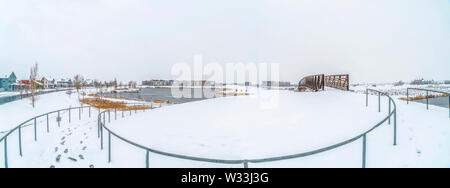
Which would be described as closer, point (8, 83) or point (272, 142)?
point (272, 142)

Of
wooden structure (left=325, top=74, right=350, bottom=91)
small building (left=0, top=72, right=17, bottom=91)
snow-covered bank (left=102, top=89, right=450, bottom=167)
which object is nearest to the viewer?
snow-covered bank (left=102, top=89, right=450, bottom=167)

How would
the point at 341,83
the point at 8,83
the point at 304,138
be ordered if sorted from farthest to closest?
the point at 8,83
the point at 341,83
the point at 304,138

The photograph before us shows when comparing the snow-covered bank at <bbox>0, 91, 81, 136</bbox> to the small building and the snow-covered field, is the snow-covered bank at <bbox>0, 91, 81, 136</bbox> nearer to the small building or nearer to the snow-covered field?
the snow-covered field

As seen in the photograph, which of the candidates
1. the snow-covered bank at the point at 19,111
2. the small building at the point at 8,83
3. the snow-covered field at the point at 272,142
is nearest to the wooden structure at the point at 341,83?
the snow-covered field at the point at 272,142

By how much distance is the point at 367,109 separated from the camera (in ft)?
19.3

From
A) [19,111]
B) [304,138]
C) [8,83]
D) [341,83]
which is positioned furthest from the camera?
[8,83]

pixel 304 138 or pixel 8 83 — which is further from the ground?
pixel 8 83

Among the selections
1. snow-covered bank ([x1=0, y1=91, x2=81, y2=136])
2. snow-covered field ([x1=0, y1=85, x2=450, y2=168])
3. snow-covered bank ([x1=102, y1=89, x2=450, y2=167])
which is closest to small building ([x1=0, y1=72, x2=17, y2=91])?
snow-covered bank ([x1=0, y1=91, x2=81, y2=136])

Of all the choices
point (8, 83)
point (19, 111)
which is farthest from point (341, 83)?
point (8, 83)

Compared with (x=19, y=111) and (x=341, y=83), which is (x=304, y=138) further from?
(x=19, y=111)

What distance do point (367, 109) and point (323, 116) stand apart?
1716 millimetres
